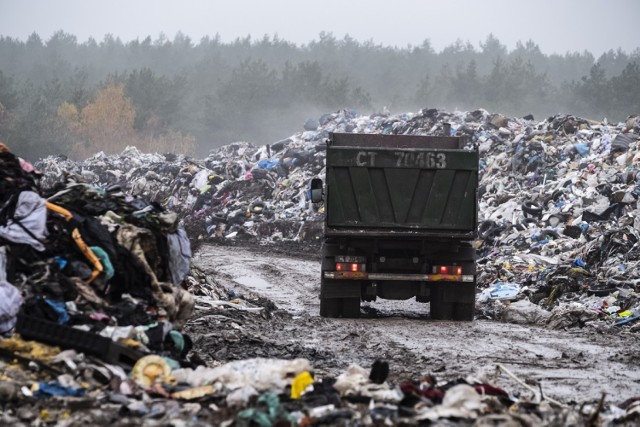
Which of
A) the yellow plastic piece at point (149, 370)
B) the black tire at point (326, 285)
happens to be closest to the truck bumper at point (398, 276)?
the black tire at point (326, 285)

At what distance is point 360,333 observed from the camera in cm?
1223

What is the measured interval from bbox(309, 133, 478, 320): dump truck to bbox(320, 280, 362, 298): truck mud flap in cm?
2

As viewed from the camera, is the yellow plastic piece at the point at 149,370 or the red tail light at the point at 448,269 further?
the red tail light at the point at 448,269

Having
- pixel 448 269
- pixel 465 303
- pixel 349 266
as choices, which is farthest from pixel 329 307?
pixel 465 303

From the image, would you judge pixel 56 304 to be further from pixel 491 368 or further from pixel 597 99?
pixel 597 99

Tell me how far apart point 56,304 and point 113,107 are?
66309 millimetres

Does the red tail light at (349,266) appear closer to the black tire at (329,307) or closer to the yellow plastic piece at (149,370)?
the black tire at (329,307)

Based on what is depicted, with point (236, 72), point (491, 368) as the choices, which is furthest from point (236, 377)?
point (236, 72)

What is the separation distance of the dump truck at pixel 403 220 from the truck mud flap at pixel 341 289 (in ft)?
0.05

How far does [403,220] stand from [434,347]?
11.2ft

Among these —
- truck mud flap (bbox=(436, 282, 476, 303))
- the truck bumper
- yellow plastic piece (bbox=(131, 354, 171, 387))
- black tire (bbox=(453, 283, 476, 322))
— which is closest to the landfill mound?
yellow plastic piece (bbox=(131, 354, 171, 387))

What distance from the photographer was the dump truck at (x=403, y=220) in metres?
13.9

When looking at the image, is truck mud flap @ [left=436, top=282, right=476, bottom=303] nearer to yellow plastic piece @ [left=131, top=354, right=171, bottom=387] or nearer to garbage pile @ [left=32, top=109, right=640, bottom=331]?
garbage pile @ [left=32, top=109, right=640, bottom=331]

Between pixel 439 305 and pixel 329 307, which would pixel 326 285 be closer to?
pixel 329 307
